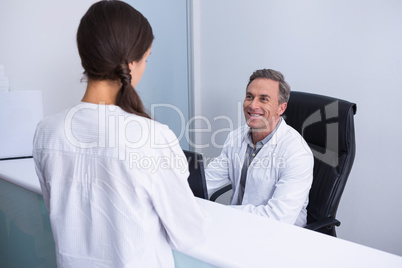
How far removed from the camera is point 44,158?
2.82ft

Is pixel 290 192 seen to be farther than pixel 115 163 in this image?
Yes

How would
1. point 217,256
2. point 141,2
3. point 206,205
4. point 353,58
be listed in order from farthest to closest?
point 141,2
point 353,58
point 206,205
point 217,256

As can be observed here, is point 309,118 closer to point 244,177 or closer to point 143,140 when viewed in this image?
point 244,177

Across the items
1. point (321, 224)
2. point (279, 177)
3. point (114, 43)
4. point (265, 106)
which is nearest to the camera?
point (114, 43)

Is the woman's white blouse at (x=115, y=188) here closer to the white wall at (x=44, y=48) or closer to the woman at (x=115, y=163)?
the woman at (x=115, y=163)

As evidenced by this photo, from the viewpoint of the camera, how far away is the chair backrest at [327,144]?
158 cm

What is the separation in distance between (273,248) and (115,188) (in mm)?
414

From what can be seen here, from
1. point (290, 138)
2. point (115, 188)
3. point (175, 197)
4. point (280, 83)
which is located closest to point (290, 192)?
point (290, 138)

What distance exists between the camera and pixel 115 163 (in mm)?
772

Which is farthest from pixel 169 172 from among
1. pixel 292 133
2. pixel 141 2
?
pixel 141 2

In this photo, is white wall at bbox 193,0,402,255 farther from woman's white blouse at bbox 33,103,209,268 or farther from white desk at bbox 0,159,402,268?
woman's white blouse at bbox 33,103,209,268

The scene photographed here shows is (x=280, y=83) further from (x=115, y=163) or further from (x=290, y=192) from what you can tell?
(x=115, y=163)

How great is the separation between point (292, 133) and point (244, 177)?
319 mm

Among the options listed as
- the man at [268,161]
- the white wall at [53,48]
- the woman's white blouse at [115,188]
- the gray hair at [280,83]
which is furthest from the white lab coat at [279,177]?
the woman's white blouse at [115,188]
